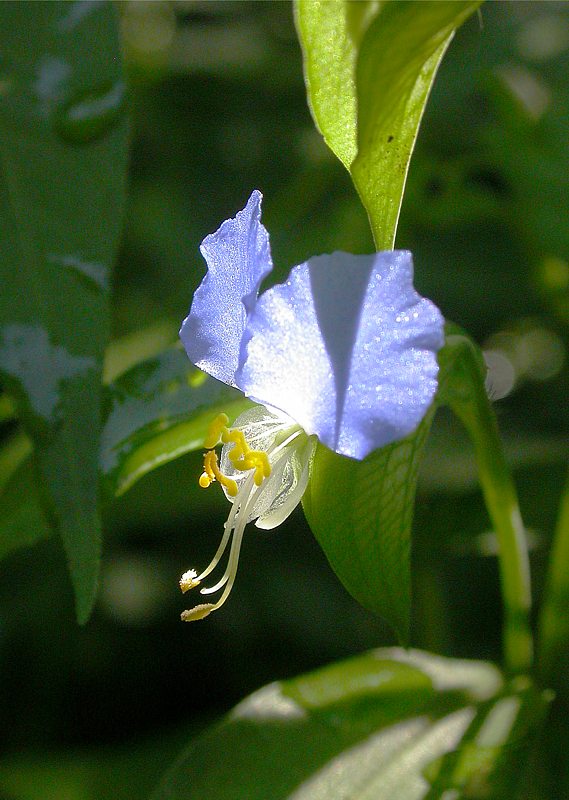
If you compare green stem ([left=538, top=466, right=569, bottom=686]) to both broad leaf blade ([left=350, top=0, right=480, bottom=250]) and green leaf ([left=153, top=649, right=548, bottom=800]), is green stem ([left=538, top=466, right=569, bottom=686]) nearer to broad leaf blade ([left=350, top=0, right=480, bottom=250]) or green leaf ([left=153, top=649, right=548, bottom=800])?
green leaf ([left=153, top=649, right=548, bottom=800])

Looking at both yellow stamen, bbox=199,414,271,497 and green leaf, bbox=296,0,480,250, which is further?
yellow stamen, bbox=199,414,271,497

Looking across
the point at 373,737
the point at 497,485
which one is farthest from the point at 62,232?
the point at 373,737

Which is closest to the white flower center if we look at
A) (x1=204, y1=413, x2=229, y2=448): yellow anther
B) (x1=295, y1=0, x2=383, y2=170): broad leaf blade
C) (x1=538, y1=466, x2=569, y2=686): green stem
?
(x1=204, y1=413, x2=229, y2=448): yellow anther

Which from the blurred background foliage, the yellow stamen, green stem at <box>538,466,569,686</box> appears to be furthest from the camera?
the blurred background foliage

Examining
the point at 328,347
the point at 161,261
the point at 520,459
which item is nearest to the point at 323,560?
the point at 520,459

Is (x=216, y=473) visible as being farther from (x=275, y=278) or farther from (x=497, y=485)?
(x=275, y=278)
